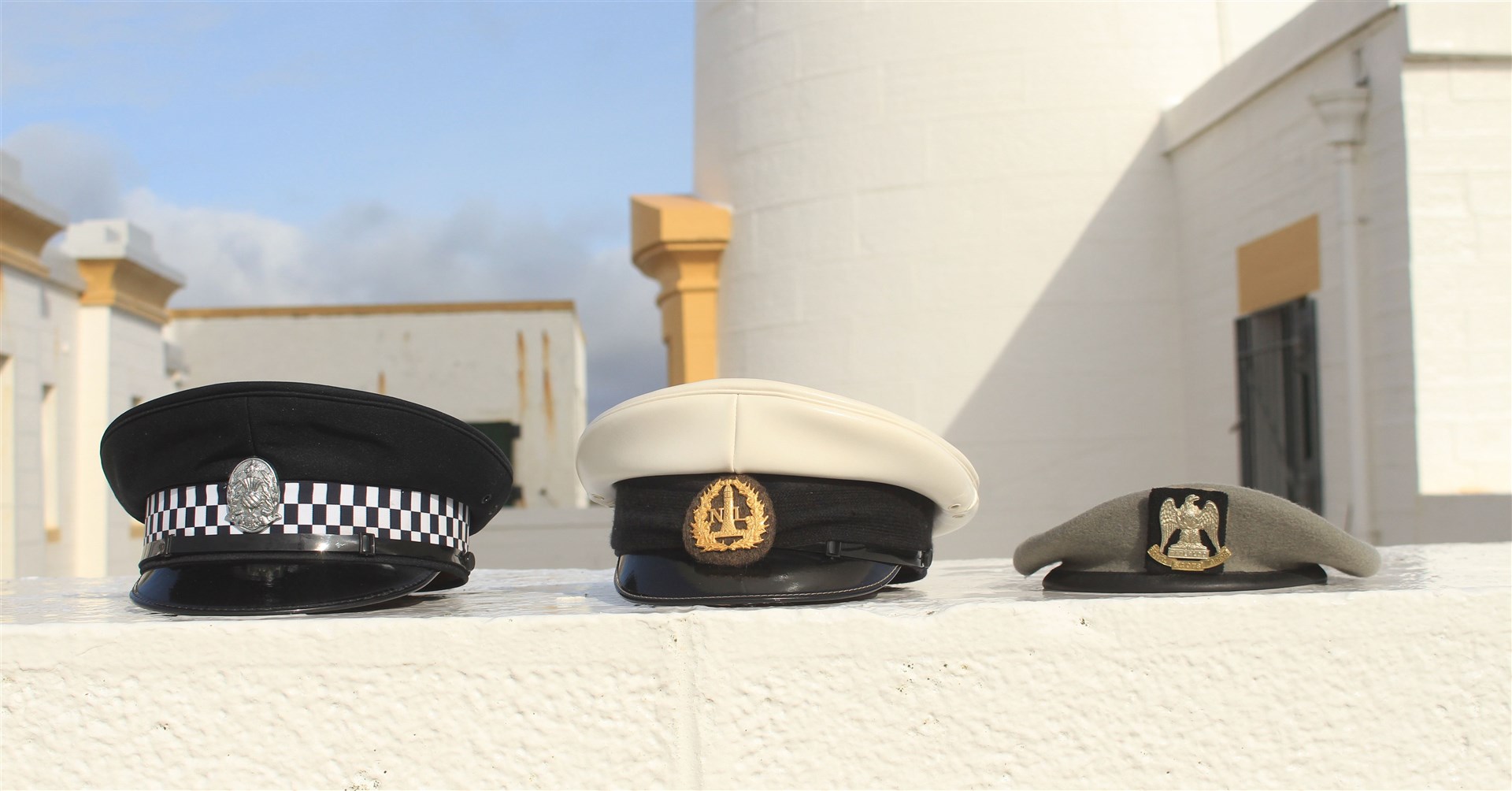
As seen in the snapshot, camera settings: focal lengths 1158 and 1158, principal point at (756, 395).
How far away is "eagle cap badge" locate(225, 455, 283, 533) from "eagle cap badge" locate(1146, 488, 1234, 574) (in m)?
1.05

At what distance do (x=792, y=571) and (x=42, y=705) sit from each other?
78 centimetres

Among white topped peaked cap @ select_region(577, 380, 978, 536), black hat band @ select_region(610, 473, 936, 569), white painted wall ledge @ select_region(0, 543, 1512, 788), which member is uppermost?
white topped peaked cap @ select_region(577, 380, 978, 536)

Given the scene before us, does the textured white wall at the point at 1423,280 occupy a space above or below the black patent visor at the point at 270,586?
above

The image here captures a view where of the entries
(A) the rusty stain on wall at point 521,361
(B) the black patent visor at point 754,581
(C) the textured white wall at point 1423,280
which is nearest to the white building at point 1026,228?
(C) the textured white wall at point 1423,280

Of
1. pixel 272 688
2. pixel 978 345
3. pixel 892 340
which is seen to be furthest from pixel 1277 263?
pixel 272 688

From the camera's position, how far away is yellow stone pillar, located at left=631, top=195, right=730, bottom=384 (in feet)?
21.9

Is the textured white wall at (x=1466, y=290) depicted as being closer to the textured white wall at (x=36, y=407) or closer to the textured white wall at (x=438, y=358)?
the textured white wall at (x=36, y=407)

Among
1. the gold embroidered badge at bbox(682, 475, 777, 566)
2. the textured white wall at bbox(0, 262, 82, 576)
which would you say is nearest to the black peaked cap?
the gold embroidered badge at bbox(682, 475, 777, 566)

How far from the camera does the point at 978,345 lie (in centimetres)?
609

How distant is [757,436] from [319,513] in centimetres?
52

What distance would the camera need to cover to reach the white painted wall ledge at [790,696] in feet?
3.74

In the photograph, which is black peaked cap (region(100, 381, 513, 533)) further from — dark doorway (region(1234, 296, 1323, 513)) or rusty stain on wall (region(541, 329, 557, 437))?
rusty stain on wall (region(541, 329, 557, 437))

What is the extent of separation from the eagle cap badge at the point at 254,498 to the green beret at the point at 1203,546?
0.95m

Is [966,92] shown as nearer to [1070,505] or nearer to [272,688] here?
[1070,505]
